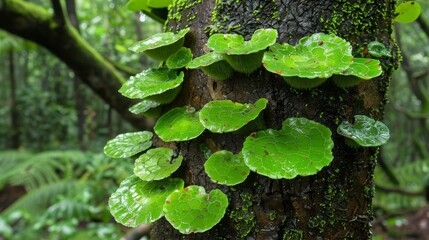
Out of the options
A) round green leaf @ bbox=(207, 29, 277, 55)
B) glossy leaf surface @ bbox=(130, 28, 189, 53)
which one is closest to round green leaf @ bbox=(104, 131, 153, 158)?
glossy leaf surface @ bbox=(130, 28, 189, 53)

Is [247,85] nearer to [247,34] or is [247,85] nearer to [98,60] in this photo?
[247,34]

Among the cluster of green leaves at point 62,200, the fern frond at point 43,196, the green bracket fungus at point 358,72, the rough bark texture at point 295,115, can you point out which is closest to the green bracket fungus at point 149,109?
Result: the rough bark texture at point 295,115

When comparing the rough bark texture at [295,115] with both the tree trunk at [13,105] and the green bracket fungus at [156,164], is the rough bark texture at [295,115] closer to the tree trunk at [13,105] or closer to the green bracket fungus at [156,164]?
the green bracket fungus at [156,164]

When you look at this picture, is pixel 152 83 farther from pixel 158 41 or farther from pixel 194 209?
pixel 194 209

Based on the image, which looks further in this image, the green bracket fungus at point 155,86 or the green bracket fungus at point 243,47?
the green bracket fungus at point 155,86

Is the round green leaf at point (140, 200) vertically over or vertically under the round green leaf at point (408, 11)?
under

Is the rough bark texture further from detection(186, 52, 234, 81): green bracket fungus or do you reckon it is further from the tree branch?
the tree branch
